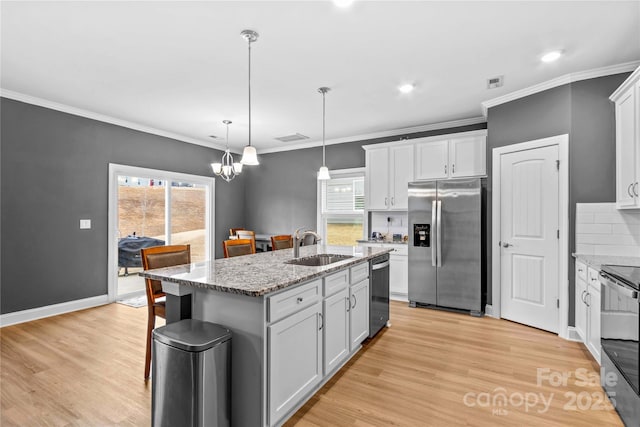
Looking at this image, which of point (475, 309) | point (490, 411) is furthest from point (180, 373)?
point (475, 309)

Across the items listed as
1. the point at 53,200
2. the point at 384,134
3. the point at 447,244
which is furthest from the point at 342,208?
the point at 53,200

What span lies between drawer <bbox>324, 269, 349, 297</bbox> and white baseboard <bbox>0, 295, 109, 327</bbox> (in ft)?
12.8

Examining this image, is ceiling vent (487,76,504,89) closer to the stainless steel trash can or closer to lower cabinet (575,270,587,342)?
lower cabinet (575,270,587,342)

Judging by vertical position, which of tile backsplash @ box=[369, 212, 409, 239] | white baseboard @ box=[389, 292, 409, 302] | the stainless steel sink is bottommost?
white baseboard @ box=[389, 292, 409, 302]

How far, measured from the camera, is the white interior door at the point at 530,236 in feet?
11.2

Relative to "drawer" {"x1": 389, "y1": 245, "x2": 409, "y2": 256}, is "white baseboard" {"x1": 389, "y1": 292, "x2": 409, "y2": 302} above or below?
below

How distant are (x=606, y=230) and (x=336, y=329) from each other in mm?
2841

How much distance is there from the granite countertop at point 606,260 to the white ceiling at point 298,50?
6.05 ft

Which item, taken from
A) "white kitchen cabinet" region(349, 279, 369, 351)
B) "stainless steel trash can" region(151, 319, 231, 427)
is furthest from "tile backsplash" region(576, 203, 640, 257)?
"stainless steel trash can" region(151, 319, 231, 427)

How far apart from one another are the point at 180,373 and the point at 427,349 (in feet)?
7.59

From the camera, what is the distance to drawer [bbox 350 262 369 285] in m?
2.78

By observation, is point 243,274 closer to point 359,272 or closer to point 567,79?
point 359,272

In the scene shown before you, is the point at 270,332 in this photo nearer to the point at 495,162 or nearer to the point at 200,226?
the point at 495,162

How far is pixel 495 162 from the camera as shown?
3.93 m
